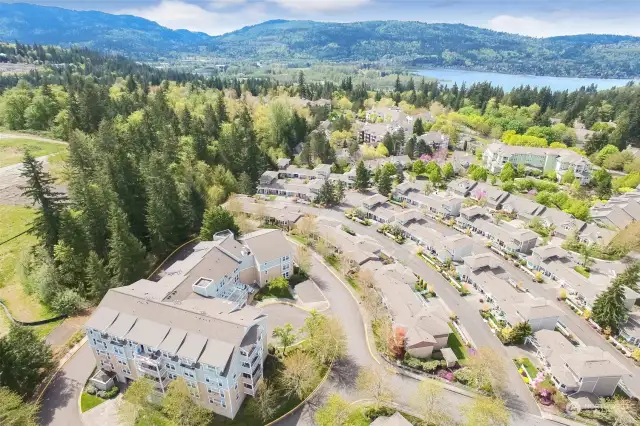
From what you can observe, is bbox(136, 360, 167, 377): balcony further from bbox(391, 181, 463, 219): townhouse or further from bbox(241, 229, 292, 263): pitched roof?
bbox(391, 181, 463, 219): townhouse

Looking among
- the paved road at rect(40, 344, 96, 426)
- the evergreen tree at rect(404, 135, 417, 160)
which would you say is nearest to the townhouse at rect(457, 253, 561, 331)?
the evergreen tree at rect(404, 135, 417, 160)

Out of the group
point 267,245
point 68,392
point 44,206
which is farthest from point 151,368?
point 44,206

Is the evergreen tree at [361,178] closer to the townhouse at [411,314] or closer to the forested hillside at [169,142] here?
the forested hillside at [169,142]

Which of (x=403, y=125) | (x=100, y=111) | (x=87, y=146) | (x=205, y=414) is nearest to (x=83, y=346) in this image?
(x=205, y=414)

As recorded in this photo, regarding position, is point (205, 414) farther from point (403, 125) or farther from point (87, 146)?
point (403, 125)

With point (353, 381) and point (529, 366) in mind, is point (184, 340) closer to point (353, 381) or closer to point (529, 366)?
point (353, 381)

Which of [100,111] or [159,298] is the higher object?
[100,111]

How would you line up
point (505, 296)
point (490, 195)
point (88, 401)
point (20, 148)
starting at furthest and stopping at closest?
1. point (20, 148)
2. point (490, 195)
3. point (505, 296)
4. point (88, 401)
